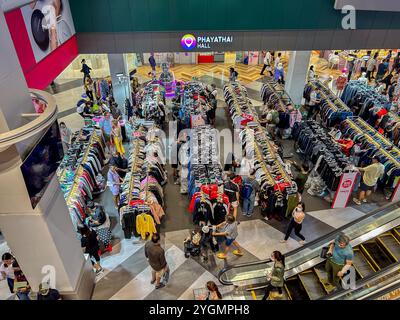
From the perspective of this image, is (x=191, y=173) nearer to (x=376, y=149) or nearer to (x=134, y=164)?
(x=134, y=164)

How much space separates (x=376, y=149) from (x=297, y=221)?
3758mm

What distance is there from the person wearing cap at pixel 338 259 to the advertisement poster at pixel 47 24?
6373 mm

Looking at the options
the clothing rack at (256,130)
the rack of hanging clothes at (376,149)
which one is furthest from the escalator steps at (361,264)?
the rack of hanging clothes at (376,149)

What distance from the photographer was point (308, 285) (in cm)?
534

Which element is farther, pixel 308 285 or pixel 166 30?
pixel 166 30

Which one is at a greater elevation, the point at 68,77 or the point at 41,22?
the point at 41,22

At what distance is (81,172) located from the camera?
7.39 m

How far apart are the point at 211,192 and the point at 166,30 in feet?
16.6

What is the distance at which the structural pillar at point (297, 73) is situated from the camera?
38.7 ft

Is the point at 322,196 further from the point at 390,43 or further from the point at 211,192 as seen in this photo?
the point at 390,43

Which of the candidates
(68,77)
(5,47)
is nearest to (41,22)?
(5,47)

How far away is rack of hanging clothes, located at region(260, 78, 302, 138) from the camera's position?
1030cm

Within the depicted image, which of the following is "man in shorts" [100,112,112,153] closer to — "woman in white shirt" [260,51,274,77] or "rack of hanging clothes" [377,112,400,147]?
"rack of hanging clothes" [377,112,400,147]

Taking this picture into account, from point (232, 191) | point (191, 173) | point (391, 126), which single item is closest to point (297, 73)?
point (391, 126)
